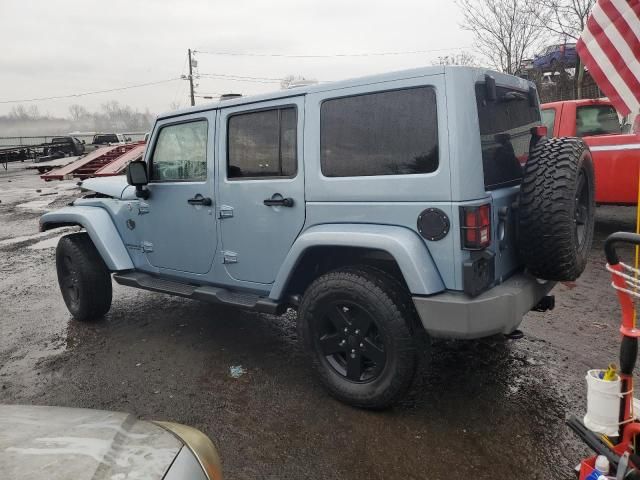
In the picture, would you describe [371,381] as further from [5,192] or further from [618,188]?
[5,192]

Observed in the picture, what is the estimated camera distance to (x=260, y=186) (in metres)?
3.38

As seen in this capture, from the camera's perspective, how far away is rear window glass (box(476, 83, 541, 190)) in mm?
2711

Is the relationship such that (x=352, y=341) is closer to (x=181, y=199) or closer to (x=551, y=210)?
(x=551, y=210)

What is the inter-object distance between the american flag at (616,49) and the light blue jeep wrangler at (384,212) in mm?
461

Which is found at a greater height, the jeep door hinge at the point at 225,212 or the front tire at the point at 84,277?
the jeep door hinge at the point at 225,212

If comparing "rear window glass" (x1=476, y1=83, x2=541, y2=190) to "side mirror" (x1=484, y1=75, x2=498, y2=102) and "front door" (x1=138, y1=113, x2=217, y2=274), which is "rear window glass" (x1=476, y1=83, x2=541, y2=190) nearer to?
"side mirror" (x1=484, y1=75, x2=498, y2=102)

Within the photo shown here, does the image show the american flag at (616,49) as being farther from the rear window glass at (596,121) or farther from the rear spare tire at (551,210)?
the rear window glass at (596,121)

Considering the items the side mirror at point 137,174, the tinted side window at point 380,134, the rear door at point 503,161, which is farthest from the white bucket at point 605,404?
the side mirror at point 137,174

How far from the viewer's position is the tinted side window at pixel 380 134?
266 centimetres

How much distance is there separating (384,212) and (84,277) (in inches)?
126

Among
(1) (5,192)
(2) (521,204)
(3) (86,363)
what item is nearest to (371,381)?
(2) (521,204)

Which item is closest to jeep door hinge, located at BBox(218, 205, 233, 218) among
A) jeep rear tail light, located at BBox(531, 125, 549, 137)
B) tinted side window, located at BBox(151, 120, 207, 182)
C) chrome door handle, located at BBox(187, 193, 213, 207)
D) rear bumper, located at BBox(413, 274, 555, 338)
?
chrome door handle, located at BBox(187, 193, 213, 207)

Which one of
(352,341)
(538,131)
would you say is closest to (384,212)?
(352,341)

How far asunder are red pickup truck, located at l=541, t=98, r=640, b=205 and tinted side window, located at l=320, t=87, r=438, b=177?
443 cm
